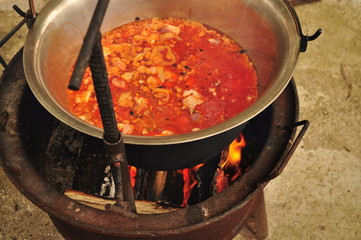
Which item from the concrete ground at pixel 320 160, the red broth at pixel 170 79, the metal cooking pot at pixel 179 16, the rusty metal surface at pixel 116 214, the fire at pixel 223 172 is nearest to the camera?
the metal cooking pot at pixel 179 16

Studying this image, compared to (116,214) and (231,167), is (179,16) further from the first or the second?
(116,214)

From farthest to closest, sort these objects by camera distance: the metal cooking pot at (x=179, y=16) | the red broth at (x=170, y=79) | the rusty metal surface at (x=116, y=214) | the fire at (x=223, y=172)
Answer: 1. the fire at (x=223, y=172)
2. the red broth at (x=170, y=79)
3. the rusty metal surface at (x=116, y=214)
4. the metal cooking pot at (x=179, y=16)

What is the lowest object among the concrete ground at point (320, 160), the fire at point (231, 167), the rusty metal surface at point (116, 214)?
the concrete ground at point (320, 160)

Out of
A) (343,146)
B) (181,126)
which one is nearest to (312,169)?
(343,146)

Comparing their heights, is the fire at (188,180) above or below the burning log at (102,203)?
below

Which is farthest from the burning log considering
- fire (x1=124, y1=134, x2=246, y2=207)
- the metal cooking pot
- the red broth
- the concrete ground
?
the concrete ground

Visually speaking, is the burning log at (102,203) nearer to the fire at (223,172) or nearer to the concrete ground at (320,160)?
the fire at (223,172)

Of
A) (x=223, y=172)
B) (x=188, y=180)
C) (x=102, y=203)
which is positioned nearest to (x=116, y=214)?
(x=102, y=203)

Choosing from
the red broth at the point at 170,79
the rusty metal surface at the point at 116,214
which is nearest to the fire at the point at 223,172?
the rusty metal surface at the point at 116,214
